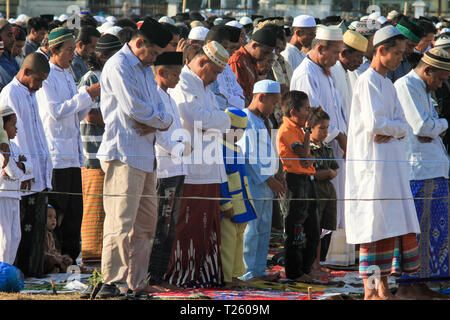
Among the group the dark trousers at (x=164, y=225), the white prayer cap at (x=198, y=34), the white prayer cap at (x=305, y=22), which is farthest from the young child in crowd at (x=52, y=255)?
the white prayer cap at (x=305, y=22)

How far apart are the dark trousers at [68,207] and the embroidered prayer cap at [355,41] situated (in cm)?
260

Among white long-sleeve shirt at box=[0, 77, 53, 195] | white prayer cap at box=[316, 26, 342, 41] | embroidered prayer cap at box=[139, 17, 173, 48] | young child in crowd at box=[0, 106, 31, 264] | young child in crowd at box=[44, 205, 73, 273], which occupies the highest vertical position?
white prayer cap at box=[316, 26, 342, 41]

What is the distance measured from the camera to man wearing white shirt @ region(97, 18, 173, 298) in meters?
5.95

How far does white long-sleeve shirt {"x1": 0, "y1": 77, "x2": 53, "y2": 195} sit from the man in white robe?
2.13m

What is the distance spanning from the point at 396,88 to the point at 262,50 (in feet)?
6.80

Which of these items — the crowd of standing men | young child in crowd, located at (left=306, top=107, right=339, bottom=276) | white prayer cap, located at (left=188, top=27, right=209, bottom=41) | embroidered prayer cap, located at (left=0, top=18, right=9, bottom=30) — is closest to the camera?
the crowd of standing men

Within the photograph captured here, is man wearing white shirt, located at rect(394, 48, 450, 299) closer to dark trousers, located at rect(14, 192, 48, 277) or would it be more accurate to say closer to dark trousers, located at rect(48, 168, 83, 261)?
dark trousers, located at rect(48, 168, 83, 261)

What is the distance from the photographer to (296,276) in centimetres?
679

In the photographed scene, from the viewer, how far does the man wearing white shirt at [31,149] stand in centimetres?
668

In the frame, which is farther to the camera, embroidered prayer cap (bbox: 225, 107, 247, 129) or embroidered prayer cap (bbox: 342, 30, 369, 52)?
embroidered prayer cap (bbox: 342, 30, 369, 52)

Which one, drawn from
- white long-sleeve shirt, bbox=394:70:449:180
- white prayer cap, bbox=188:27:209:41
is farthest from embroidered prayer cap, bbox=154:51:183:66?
white prayer cap, bbox=188:27:209:41

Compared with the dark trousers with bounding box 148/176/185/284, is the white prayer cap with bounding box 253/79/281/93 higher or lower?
higher
